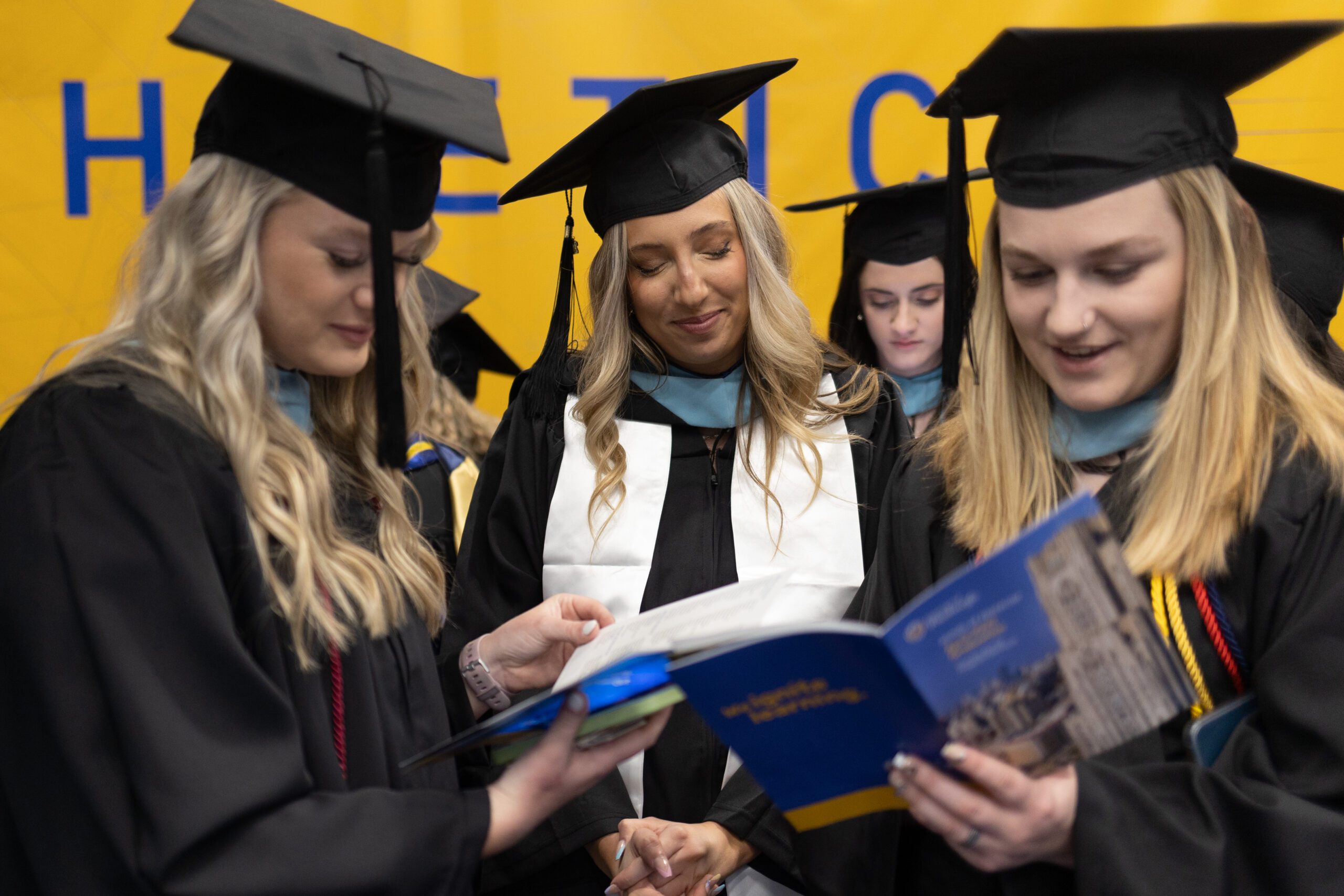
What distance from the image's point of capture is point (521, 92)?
337cm

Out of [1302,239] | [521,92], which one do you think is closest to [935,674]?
[1302,239]

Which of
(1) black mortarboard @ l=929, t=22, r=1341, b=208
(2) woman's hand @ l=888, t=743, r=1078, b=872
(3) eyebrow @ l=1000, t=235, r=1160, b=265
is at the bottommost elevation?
(2) woman's hand @ l=888, t=743, r=1078, b=872

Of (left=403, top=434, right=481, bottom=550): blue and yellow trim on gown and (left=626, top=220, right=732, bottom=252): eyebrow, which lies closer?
(left=626, top=220, right=732, bottom=252): eyebrow

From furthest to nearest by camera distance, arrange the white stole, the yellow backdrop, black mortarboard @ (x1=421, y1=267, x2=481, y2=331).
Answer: the yellow backdrop
black mortarboard @ (x1=421, y1=267, x2=481, y2=331)
the white stole

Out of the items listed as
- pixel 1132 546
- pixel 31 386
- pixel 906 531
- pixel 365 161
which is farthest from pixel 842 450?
pixel 31 386

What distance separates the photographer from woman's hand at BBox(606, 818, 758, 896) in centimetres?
190

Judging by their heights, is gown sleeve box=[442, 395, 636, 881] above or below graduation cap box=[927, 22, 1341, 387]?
below

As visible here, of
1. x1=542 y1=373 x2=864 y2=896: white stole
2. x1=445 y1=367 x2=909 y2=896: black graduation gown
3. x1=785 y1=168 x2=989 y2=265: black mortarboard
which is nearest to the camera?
x1=445 y1=367 x2=909 y2=896: black graduation gown

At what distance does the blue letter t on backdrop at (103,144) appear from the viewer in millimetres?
3316

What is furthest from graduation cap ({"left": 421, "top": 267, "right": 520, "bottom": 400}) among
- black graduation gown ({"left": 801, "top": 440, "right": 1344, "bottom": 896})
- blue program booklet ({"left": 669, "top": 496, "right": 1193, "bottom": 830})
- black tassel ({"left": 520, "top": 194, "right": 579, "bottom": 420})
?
black graduation gown ({"left": 801, "top": 440, "right": 1344, "bottom": 896})

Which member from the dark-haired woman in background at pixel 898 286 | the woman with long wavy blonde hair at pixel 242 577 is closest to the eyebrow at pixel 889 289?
the dark-haired woman in background at pixel 898 286

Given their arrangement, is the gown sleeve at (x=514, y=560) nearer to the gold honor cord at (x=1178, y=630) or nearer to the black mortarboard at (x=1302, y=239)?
the gold honor cord at (x=1178, y=630)

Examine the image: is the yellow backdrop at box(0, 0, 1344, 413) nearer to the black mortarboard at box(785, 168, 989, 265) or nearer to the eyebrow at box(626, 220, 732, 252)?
the black mortarboard at box(785, 168, 989, 265)

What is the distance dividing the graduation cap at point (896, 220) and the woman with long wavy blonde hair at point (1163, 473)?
173cm
